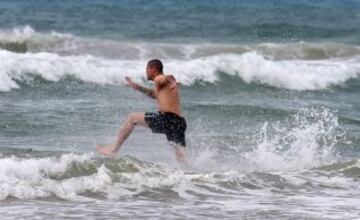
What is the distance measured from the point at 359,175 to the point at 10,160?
408 centimetres

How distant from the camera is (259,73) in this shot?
21.8 metres

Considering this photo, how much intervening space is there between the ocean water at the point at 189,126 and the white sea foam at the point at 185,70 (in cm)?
4

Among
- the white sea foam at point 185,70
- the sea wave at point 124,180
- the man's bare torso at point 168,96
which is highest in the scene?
the white sea foam at point 185,70

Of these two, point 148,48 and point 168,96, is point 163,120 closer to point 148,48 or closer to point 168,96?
point 168,96

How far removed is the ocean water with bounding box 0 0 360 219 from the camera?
9562mm

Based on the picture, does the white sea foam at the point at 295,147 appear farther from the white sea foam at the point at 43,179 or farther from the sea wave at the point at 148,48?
the sea wave at the point at 148,48

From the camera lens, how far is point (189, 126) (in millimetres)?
14984

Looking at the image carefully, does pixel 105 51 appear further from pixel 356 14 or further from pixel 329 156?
pixel 356 14

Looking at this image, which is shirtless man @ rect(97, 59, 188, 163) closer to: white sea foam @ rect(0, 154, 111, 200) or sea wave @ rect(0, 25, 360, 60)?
white sea foam @ rect(0, 154, 111, 200)

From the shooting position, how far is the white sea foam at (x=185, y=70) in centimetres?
1922

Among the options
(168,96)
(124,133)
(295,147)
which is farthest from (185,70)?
(124,133)

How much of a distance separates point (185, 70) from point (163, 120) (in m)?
10.00

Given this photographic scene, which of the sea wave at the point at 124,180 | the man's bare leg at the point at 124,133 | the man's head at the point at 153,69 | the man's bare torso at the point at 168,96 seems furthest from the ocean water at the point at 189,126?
the man's head at the point at 153,69

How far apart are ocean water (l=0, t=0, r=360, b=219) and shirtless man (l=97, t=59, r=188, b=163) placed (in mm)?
223
